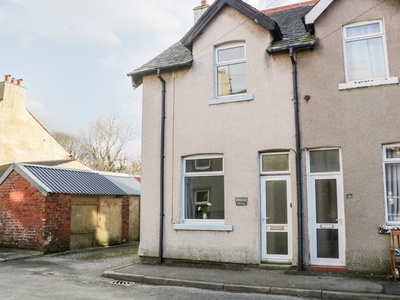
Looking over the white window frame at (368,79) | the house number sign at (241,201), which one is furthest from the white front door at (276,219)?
the white window frame at (368,79)

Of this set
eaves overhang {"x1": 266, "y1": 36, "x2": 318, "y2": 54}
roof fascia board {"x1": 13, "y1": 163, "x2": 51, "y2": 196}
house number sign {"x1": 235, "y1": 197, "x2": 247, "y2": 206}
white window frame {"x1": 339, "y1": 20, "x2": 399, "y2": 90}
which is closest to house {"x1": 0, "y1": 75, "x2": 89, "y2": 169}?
roof fascia board {"x1": 13, "y1": 163, "x2": 51, "y2": 196}

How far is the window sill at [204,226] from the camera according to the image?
1057 cm

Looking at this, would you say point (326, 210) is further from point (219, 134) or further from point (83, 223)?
point (83, 223)

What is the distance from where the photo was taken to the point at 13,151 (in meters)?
25.5

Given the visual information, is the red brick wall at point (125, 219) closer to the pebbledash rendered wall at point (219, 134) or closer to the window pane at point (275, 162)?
the pebbledash rendered wall at point (219, 134)

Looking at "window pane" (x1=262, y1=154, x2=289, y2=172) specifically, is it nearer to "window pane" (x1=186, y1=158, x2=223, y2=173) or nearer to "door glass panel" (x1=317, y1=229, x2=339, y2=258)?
"window pane" (x1=186, y1=158, x2=223, y2=173)

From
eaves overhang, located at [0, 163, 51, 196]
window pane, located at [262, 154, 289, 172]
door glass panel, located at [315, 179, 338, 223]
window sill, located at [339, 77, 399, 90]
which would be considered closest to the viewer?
window sill, located at [339, 77, 399, 90]

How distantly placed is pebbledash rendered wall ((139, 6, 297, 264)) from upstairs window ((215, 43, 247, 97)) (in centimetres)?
23


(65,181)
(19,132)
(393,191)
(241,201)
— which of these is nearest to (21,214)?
(65,181)

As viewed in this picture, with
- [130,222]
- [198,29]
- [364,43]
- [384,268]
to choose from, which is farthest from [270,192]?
[130,222]

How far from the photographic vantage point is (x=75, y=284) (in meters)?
9.01

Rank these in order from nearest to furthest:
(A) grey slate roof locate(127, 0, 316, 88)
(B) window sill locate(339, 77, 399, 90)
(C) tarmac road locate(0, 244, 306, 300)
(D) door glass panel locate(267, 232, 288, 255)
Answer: (C) tarmac road locate(0, 244, 306, 300) < (B) window sill locate(339, 77, 399, 90) < (D) door glass panel locate(267, 232, 288, 255) < (A) grey slate roof locate(127, 0, 316, 88)

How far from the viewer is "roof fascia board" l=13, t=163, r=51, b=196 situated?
13.8 meters

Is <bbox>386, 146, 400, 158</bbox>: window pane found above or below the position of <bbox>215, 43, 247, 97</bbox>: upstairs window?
below
